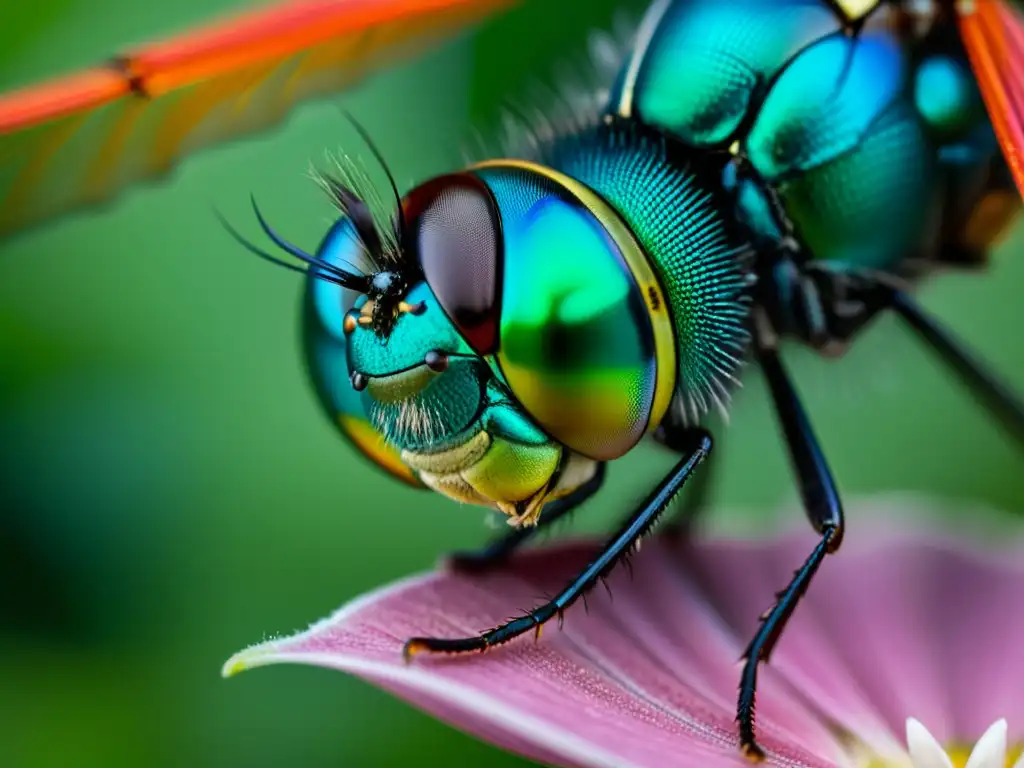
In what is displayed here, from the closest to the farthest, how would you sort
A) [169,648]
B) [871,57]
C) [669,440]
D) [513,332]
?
[513,332] → [669,440] → [871,57] → [169,648]

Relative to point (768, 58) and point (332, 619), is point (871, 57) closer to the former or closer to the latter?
point (768, 58)

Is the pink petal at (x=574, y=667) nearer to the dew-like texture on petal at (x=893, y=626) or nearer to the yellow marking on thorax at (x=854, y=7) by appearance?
the dew-like texture on petal at (x=893, y=626)

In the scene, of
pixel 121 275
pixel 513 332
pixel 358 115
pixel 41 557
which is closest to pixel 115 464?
pixel 41 557

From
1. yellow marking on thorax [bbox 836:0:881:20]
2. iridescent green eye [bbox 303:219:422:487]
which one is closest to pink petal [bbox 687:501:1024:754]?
iridescent green eye [bbox 303:219:422:487]

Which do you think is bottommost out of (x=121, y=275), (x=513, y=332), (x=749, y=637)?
(x=749, y=637)

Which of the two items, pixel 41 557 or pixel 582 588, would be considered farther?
pixel 41 557

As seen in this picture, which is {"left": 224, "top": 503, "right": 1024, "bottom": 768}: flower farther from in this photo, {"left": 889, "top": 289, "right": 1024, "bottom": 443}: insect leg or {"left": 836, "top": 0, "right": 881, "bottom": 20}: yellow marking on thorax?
{"left": 836, "top": 0, "right": 881, "bottom": 20}: yellow marking on thorax
